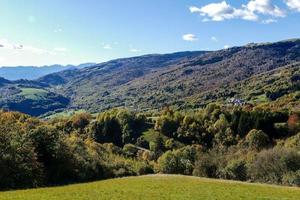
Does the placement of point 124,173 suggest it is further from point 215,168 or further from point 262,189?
point 262,189

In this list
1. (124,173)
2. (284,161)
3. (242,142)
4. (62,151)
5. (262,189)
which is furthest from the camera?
(242,142)

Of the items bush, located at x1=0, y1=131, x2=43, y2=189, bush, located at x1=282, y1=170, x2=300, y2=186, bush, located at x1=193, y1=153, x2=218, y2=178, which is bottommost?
bush, located at x1=193, y1=153, x2=218, y2=178

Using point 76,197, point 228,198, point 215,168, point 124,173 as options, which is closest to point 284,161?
point 215,168

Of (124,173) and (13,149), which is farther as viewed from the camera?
(124,173)

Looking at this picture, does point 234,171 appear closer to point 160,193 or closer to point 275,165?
point 275,165

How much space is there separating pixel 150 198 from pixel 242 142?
158 meters

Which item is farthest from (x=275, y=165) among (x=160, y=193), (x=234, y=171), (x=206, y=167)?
(x=160, y=193)

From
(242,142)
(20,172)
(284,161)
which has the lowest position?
(242,142)

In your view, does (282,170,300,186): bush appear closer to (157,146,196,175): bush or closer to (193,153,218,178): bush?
(193,153,218,178): bush

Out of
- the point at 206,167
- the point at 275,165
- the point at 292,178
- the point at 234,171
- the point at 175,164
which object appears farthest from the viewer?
the point at 175,164

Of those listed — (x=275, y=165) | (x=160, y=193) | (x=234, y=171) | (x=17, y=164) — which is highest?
(x=160, y=193)

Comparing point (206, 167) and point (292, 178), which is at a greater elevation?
point (292, 178)

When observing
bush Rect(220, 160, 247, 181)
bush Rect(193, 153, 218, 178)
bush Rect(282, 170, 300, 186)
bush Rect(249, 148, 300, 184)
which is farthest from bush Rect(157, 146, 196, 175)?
bush Rect(282, 170, 300, 186)

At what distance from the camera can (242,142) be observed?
19750 centimetres
